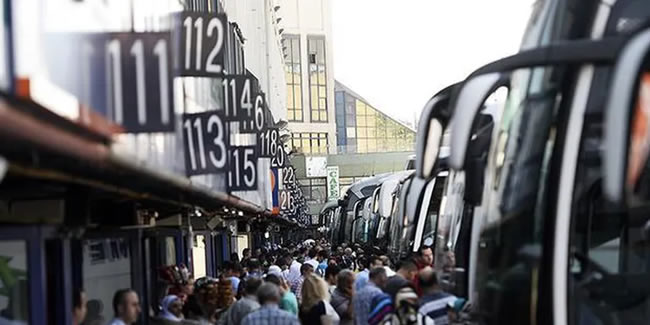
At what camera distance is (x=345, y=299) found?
1155cm

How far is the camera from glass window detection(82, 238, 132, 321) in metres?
11.0

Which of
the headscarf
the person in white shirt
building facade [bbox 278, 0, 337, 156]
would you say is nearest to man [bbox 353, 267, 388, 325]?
the headscarf

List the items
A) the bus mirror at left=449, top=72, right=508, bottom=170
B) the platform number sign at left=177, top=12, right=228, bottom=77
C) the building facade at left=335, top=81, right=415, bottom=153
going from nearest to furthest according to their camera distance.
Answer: the bus mirror at left=449, top=72, right=508, bottom=170, the platform number sign at left=177, top=12, right=228, bottom=77, the building facade at left=335, top=81, right=415, bottom=153

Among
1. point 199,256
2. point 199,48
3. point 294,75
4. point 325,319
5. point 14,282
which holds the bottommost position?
point 199,256

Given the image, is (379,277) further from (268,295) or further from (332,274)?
(332,274)

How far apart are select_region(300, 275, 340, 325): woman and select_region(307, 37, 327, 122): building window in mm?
88594

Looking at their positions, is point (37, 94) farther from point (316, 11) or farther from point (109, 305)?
point (316, 11)

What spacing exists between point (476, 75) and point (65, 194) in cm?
367

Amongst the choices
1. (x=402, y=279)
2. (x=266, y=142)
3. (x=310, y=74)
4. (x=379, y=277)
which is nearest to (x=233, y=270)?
(x=266, y=142)

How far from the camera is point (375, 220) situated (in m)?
29.8

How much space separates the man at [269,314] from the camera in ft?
29.4

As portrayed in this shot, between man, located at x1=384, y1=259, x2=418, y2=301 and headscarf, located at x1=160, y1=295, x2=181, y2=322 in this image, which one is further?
headscarf, located at x1=160, y1=295, x2=181, y2=322

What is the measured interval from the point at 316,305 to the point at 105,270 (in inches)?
85.2

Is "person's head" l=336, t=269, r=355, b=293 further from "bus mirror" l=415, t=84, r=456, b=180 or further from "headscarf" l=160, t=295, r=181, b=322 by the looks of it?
"bus mirror" l=415, t=84, r=456, b=180
